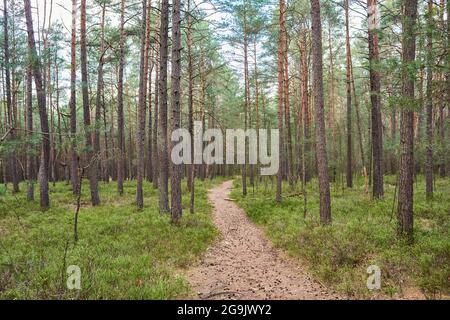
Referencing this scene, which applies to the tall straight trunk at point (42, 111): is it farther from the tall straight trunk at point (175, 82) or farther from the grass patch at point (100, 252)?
the tall straight trunk at point (175, 82)

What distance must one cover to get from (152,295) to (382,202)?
10.8 meters

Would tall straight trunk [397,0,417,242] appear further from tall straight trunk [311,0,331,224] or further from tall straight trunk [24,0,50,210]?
tall straight trunk [24,0,50,210]

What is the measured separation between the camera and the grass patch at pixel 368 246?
17.9 ft

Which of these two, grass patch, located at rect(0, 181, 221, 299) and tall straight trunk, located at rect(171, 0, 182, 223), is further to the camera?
tall straight trunk, located at rect(171, 0, 182, 223)

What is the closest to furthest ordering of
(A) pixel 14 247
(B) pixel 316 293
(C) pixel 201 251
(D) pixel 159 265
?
(B) pixel 316 293 < (D) pixel 159 265 < (A) pixel 14 247 < (C) pixel 201 251

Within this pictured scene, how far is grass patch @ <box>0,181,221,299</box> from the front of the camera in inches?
202

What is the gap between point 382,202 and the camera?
1227cm

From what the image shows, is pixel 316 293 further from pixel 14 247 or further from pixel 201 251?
pixel 14 247

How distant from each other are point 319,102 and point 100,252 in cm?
758

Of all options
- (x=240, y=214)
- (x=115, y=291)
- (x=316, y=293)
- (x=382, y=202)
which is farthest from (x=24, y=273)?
(x=382, y=202)

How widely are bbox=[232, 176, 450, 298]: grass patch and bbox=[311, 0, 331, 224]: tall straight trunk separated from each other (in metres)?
0.81

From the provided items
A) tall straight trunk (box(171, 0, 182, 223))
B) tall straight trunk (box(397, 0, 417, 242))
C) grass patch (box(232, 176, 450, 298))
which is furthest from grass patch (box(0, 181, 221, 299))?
tall straight trunk (box(397, 0, 417, 242))

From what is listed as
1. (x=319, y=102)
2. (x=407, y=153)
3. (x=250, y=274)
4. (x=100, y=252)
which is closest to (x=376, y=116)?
(x=319, y=102)

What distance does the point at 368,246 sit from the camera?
704 centimetres
